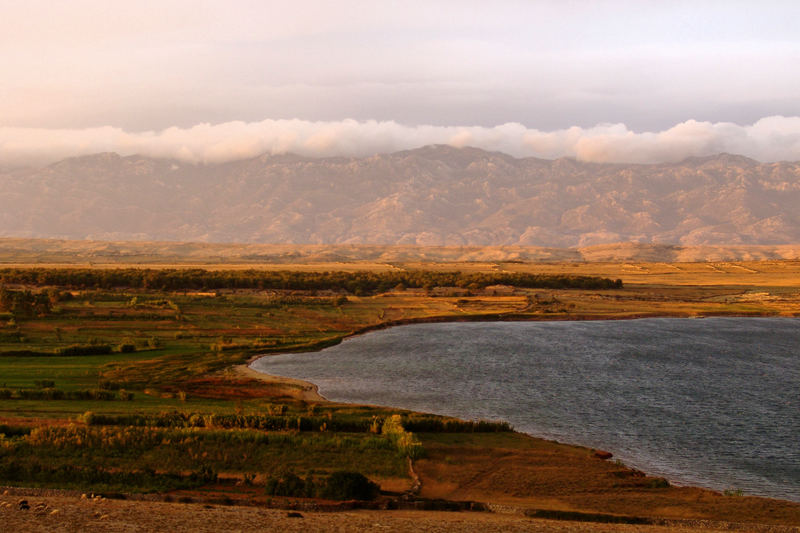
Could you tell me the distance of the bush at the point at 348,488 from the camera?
2797 cm

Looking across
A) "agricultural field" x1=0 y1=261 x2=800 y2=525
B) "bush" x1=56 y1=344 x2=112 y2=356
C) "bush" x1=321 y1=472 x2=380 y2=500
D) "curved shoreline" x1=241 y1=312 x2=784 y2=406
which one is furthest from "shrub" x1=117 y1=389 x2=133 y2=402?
"bush" x1=321 y1=472 x2=380 y2=500

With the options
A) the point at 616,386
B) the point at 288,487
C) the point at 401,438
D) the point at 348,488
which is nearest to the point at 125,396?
the point at 401,438

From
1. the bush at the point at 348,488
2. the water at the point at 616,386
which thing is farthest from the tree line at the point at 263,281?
the bush at the point at 348,488

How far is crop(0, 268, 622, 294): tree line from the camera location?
124250mm

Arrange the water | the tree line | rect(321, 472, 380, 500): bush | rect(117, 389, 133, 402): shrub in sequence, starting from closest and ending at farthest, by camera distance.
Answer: rect(321, 472, 380, 500): bush → the water → rect(117, 389, 133, 402): shrub → the tree line

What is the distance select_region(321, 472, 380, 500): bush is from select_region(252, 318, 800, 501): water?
13923mm

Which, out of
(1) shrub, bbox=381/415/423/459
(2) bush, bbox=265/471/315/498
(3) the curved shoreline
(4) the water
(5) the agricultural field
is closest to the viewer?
(2) bush, bbox=265/471/315/498

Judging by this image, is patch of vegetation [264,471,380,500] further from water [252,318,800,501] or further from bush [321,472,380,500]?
water [252,318,800,501]

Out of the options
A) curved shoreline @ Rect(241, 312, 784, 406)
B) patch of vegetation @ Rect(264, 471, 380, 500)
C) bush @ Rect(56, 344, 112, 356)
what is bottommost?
curved shoreline @ Rect(241, 312, 784, 406)

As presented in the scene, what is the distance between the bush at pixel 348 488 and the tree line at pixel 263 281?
101 m

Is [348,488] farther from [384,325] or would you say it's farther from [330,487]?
[384,325]

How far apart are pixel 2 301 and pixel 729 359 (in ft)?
249

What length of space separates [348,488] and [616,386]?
34720 millimetres

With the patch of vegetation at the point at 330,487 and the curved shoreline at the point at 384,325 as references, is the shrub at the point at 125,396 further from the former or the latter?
the patch of vegetation at the point at 330,487
